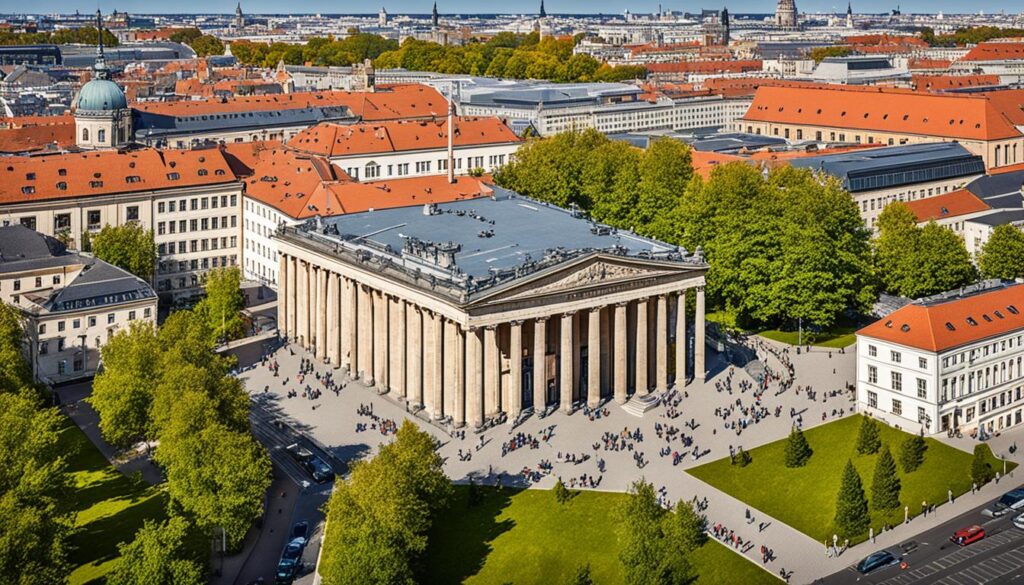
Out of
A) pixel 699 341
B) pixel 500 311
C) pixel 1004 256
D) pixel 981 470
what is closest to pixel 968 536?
pixel 981 470

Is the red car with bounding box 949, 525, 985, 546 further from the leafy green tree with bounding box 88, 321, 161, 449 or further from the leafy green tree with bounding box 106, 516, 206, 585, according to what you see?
the leafy green tree with bounding box 88, 321, 161, 449

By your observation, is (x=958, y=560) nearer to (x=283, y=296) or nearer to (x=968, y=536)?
(x=968, y=536)

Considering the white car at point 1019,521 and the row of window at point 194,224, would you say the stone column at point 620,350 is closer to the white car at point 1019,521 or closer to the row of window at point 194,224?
the white car at point 1019,521

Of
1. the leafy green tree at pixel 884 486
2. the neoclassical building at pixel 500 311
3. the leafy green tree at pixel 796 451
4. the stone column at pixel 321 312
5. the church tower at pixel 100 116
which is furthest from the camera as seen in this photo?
the church tower at pixel 100 116

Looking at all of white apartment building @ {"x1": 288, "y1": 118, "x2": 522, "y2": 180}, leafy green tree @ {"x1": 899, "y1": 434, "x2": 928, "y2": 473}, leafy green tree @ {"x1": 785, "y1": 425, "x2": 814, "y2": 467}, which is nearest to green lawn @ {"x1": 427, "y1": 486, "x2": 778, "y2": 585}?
leafy green tree @ {"x1": 785, "y1": 425, "x2": 814, "y2": 467}

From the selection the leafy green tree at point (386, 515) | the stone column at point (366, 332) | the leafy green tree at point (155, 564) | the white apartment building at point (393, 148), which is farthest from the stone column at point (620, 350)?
the white apartment building at point (393, 148)

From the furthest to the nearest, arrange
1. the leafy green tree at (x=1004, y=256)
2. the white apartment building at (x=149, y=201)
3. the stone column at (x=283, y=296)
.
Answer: the white apartment building at (x=149, y=201) < the leafy green tree at (x=1004, y=256) < the stone column at (x=283, y=296)
